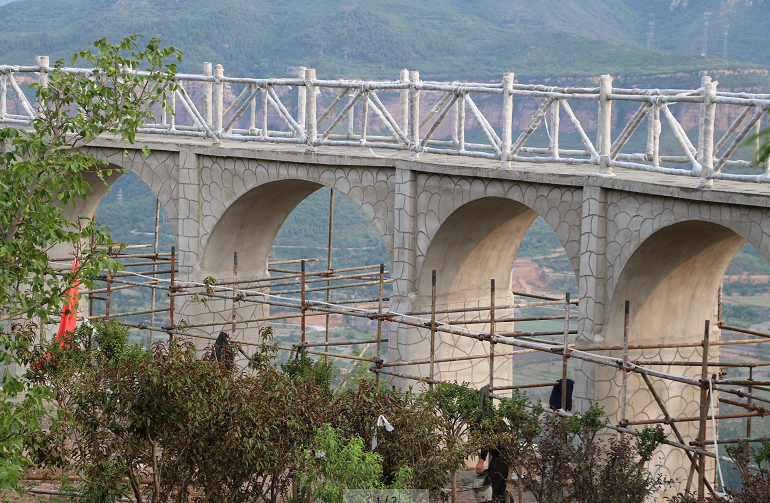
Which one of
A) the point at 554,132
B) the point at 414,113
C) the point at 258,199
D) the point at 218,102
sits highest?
the point at 218,102

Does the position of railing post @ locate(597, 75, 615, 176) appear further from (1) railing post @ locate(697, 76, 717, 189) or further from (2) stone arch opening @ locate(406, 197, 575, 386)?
(2) stone arch opening @ locate(406, 197, 575, 386)

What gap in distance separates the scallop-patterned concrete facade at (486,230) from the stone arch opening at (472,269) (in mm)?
26

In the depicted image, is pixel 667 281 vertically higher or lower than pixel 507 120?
lower

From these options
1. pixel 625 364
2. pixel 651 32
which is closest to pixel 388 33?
pixel 651 32

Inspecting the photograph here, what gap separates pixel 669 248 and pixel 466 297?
12.7ft

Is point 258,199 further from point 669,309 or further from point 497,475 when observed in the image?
point 669,309

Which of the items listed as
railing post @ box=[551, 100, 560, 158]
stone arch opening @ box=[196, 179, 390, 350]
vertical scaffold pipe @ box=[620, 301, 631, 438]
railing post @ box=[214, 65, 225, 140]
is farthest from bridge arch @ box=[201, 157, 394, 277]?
vertical scaffold pipe @ box=[620, 301, 631, 438]

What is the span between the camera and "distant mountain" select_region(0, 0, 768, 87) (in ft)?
242

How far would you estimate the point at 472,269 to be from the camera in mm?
14141

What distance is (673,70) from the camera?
211 ft

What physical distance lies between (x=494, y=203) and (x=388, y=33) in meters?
70.7

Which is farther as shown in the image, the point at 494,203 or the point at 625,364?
the point at 494,203

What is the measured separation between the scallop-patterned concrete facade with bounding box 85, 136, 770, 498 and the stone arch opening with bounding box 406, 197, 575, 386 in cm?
3

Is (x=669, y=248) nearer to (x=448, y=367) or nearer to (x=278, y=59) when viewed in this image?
(x=448, y=367)
